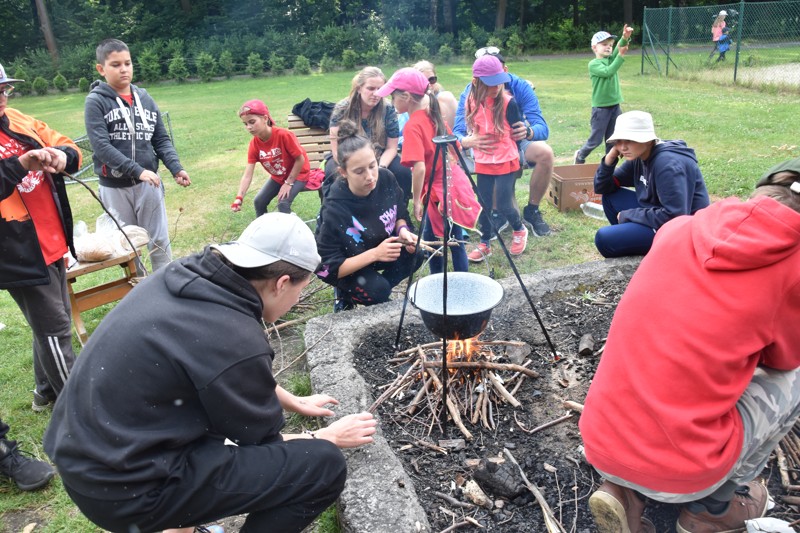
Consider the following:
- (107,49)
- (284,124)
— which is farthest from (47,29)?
(107,49)

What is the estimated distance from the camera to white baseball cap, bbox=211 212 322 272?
6.70 ft

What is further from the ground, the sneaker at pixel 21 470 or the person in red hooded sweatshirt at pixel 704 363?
the person in red hooded sweatshirt at pixel 704 363

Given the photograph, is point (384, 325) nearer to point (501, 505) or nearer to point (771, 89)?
point (501, 505)

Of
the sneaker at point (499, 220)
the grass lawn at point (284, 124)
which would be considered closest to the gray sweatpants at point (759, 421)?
the grass lawn at point (284, 124)

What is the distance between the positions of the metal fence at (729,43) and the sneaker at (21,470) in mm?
15289

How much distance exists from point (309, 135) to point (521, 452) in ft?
17.9

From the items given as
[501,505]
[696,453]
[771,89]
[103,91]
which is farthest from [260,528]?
[771,89]

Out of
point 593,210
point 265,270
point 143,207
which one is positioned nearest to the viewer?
point 265,270

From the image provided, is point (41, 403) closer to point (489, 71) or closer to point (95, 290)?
point (95, 290)

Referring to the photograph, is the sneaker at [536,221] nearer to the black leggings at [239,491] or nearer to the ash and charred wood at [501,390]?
the ash and charred wood at [501,390]

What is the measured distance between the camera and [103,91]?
451cm

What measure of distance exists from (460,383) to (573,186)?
387cm

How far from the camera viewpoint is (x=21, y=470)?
3.08 metres

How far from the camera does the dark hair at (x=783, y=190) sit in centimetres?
195
